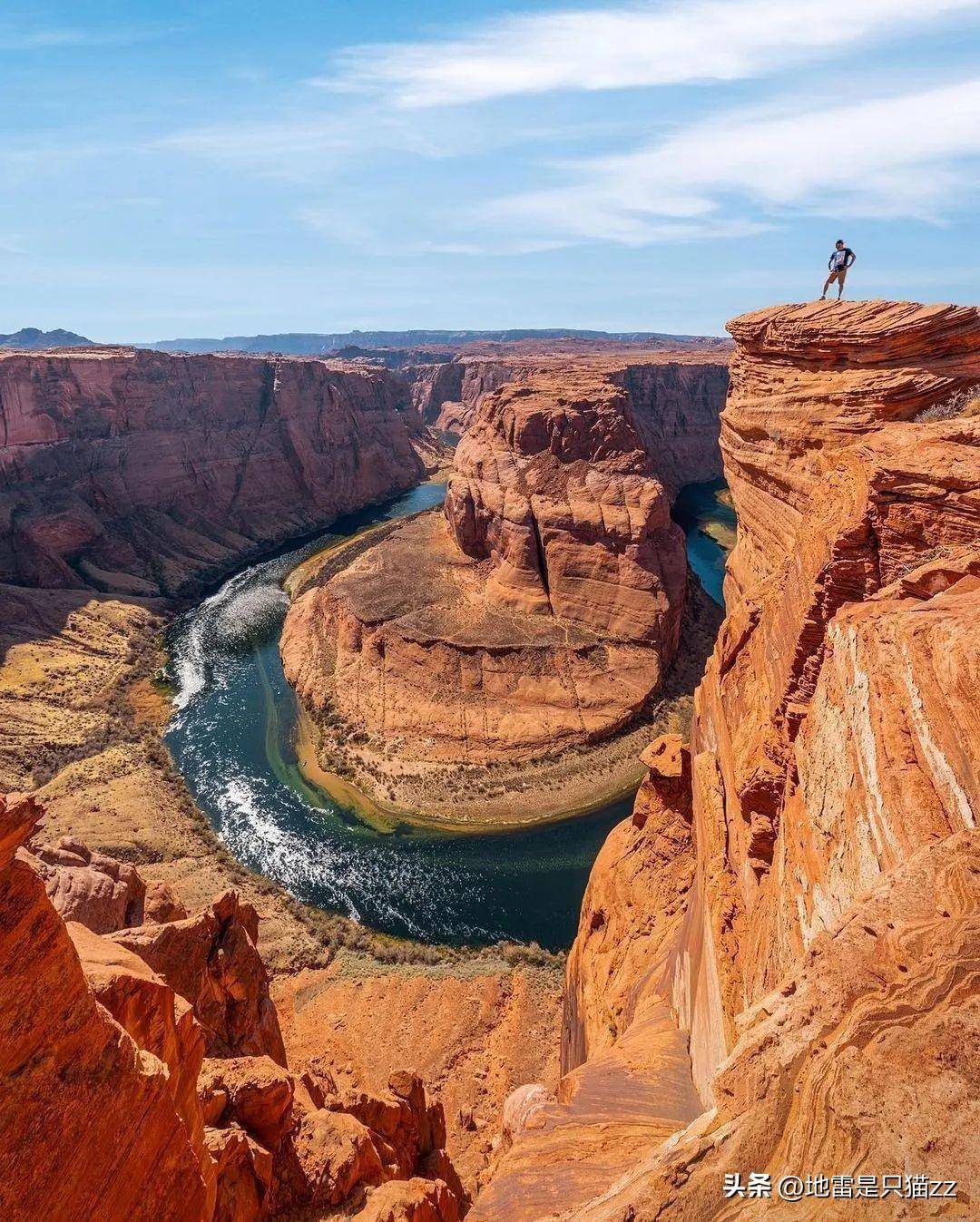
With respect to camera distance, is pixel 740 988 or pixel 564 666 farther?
pixel 564 666

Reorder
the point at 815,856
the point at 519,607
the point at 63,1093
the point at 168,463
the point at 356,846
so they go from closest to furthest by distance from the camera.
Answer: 1. the point at 63,1093
2. the point at 815,856
3. the point at 356,846
4. the point at 519,607
5. the point at 168,463

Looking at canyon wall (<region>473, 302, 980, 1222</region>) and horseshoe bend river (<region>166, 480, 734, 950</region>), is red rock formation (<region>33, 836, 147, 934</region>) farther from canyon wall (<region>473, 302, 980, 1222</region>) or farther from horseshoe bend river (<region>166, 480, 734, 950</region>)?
horseshoe bend river (<region>166, 480, 734, 950</region>)

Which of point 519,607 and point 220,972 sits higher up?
point 519,607

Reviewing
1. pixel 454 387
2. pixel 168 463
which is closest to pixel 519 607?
pixel 168 463

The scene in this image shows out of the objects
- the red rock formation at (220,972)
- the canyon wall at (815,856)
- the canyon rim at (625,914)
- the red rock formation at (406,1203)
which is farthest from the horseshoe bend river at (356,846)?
the red rock formation at (406,1203)

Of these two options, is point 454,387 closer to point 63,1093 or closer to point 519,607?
point 519,607

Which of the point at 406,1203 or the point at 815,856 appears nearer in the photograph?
the point at 815,856

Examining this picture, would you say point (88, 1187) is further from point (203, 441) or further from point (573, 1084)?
point (203, 441)

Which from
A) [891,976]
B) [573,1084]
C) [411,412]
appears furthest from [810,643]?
[411,412]
